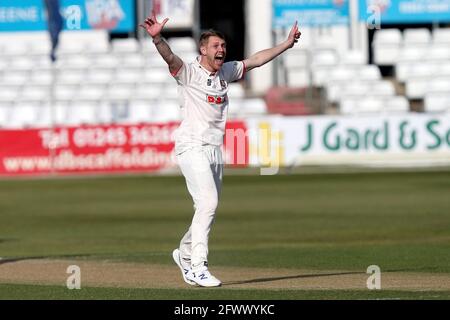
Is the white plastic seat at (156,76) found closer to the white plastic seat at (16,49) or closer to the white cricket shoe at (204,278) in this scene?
the white plastic seat at (16,49)

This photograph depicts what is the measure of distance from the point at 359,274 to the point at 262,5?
102 feet

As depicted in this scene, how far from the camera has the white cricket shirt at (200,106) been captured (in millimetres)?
11281

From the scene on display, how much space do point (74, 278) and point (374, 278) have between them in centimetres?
271

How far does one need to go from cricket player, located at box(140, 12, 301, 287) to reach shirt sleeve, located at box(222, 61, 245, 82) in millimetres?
126

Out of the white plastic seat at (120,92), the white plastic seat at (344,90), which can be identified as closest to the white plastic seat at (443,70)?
the white plastic seat at (344,90)

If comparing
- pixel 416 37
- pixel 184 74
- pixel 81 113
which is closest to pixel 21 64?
pixel 81 113

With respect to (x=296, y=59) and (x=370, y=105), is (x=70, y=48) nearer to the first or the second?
(x=296, y=59)

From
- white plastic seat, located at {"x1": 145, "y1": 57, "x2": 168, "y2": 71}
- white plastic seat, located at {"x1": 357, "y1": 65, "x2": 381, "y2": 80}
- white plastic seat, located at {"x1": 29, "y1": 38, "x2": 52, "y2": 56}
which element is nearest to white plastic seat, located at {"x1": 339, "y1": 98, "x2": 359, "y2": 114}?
white plastic seat, located at {"x1": 357, "y1": 65, "x2": 381, "y2": 80}

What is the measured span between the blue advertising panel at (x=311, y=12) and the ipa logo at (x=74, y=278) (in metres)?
29.5

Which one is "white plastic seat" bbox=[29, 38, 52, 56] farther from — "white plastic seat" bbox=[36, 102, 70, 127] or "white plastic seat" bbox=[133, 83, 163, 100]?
"white plastic seat" bbox=[133, 83, 163, 100]

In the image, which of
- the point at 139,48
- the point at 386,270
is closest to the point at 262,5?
the point at 139,48

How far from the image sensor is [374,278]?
11633 millimetres

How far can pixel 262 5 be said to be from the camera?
A: 43.1 meters

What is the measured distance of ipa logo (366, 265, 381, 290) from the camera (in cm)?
1101
